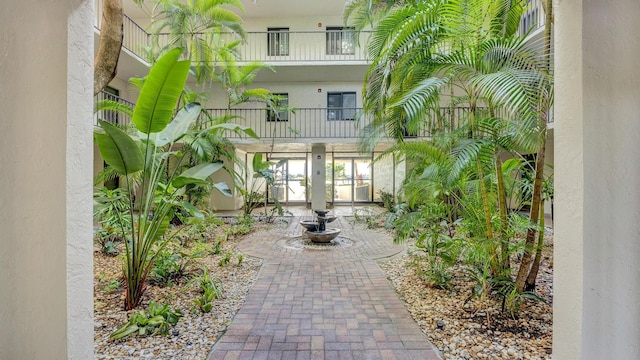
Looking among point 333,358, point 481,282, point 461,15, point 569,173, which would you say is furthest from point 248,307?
point 461,15

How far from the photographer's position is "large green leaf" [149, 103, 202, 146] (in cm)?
350

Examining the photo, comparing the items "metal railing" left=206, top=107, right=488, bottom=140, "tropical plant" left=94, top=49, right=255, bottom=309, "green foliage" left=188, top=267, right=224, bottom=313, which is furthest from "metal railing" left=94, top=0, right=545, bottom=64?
"green foliage" left=188, top=267, right=224, bottom=313

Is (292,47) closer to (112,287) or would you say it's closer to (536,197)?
(112,287)

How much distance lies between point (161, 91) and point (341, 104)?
431 inches

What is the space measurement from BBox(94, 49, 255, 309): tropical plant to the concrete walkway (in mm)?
1363

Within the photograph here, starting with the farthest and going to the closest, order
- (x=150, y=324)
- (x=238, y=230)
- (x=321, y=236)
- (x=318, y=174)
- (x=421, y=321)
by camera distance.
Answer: (x=318, y=174) → (x=238, y=230) → (x=321, y=236) → (x=421, y=321) → (x=150, y=324)

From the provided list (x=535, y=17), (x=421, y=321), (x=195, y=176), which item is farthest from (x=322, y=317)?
(x=535, y=17)

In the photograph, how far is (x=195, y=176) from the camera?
345cm

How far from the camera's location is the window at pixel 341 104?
506 inches

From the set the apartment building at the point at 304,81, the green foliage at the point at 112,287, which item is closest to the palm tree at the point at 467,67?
the green foliage at the point at 112,287

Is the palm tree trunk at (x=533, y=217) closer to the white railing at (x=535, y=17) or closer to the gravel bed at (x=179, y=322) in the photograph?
the gravel bed at (x=179, y=322)
